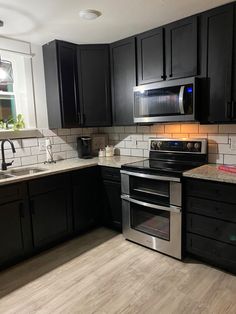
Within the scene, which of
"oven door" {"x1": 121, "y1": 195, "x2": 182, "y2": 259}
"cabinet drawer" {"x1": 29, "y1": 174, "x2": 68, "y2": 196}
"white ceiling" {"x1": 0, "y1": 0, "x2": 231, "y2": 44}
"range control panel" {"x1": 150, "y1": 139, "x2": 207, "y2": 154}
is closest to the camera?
"white ceiling" {"x1": 0, "y1": 0, "x2": 231, "y2": 44}

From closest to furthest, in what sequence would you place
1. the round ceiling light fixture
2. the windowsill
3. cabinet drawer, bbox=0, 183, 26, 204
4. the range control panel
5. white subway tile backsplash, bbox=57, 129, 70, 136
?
the round ceiling light fixture < cabinet drawer, bbox=0, 183, 26, 204 < the range control panel < the windowsill < white subway tile backsplash, bbox=57, 129, 70, 136

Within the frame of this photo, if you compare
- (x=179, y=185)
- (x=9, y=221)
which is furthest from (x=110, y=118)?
(x=9, y=221)

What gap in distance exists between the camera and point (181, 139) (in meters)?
2.67

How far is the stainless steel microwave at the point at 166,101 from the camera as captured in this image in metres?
2.22

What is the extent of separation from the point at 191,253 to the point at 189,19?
2.20 m

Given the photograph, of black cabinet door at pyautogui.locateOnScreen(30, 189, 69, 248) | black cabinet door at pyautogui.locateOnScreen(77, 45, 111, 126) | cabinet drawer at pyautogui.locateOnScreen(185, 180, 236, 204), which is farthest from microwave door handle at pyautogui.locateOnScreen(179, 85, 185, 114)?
black cabinet door at pyautogui.locateOnScreen(30, 189, 69, 248)

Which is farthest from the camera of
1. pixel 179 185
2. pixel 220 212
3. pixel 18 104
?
pixel 18 104

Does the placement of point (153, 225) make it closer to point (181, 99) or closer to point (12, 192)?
point (181, 99)

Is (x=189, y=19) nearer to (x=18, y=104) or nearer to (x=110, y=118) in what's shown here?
(x=110, y=118)

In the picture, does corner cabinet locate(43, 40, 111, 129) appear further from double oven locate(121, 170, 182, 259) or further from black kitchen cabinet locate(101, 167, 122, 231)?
double oven locate(121, 170, 182, 259)

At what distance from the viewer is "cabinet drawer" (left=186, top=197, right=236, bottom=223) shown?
1.97 meters

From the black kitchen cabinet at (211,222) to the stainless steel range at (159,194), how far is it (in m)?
0.10

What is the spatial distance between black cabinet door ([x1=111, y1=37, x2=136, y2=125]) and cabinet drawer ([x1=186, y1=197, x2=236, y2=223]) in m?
1.21

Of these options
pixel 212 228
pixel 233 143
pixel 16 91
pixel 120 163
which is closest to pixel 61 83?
pixel 16 91
